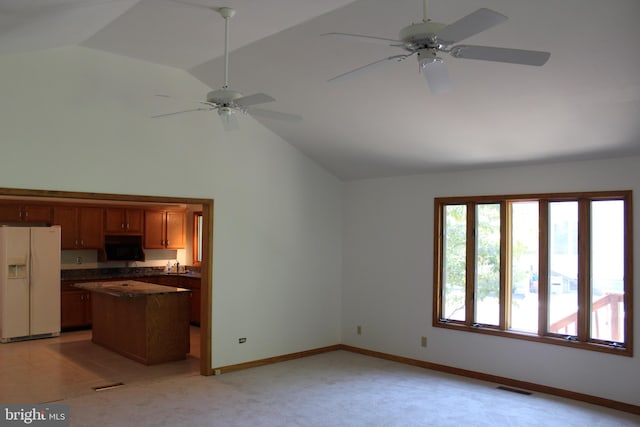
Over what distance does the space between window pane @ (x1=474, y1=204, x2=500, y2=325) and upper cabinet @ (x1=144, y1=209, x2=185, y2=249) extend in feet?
19.6

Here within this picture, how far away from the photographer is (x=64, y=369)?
6.14 m

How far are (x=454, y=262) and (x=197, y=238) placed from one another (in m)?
5.39

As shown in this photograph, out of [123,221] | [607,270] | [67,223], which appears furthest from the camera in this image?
[123,221]

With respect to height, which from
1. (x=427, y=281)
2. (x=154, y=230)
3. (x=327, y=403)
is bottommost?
(x=327, y=403)

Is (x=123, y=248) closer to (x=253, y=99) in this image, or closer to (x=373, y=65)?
(x=253, y=99)

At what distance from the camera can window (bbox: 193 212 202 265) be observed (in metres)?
10.0

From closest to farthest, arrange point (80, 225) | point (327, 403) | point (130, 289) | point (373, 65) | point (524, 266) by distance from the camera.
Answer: point (373, 65) < point (327, 403) < point (524, 266) < point (130, 289) < point (80, 225)

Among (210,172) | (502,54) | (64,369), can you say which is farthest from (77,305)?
(502,54)

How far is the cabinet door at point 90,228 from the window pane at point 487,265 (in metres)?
6.33

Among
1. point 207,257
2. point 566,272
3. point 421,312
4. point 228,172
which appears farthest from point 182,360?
point 566,272

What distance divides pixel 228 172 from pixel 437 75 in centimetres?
384

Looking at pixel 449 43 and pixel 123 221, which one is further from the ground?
pixel 449 43

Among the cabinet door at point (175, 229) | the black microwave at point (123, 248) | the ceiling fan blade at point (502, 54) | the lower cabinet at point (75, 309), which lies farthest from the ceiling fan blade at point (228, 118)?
the cabinet door at point (175, 229)

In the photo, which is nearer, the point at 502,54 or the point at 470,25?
the point at 470,25
